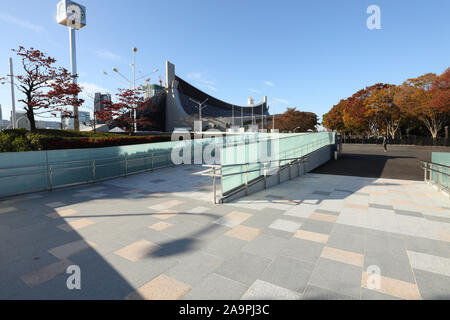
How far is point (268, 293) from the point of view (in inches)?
110

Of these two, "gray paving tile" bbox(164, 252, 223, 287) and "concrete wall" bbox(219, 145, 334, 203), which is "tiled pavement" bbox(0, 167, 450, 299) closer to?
"gray paving tile" bbox(164, 252, 223, 287)

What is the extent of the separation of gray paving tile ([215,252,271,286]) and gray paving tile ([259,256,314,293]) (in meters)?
0.11

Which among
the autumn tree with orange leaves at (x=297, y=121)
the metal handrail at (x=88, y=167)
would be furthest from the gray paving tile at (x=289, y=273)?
the autumn tree with orange leaves at (x=297, y=121)

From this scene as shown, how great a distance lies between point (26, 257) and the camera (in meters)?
3.58

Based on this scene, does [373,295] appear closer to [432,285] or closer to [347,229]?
[432,285]

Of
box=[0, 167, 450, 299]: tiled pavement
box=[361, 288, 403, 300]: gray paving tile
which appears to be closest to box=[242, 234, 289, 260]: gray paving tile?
box=[0, 167, 450, 299]: tiled pavement

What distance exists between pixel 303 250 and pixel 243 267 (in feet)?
3.84

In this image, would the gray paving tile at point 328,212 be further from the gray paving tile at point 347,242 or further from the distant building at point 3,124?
the distant building at point 3,124

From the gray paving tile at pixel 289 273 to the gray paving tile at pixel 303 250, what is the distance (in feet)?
0.46

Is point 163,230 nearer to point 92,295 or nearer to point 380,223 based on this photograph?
point 92,295

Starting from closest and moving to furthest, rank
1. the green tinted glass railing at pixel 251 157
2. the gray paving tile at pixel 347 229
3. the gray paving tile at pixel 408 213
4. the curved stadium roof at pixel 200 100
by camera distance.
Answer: the gray paving tile at pixel 347 229, the gray paving tile at pixel 408 213, the green tinted glass railing at pixel 251 157, the curved stadium roof at pixel 200 100

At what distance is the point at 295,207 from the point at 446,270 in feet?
10.7

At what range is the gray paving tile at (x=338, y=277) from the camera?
286cm

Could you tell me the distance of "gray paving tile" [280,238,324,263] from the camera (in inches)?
143
